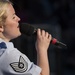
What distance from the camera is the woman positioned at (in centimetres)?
270

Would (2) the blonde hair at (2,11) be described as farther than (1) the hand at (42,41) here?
No

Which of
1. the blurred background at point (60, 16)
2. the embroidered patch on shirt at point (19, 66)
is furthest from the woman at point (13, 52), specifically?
the blurred background at point (60, 16)

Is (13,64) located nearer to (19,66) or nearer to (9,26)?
(19,66)

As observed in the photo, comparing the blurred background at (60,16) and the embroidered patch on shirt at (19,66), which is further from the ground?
the blurred background at (60,16)

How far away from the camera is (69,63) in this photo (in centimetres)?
785

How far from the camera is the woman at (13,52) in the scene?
2.70 meters

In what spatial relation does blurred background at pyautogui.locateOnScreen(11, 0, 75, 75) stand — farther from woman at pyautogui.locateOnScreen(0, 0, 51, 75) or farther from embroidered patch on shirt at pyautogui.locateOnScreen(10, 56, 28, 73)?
embroidered patch on shirt at pyautogui.locateOnScreen(10, 56, 28, 73)

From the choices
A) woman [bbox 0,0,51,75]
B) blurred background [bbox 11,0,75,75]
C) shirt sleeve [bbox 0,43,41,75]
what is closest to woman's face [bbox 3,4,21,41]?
woman [bbox 0,0,51,75]

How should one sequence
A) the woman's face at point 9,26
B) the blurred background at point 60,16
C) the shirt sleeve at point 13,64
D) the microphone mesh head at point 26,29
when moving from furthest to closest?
the blurred background at point 60,16, the microphone mesh head at point 26,29, the woman's face at point 9,26, the shirt sleeve at point 13,64

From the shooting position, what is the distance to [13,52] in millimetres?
2742

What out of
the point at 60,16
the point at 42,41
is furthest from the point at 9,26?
the point at 60,16

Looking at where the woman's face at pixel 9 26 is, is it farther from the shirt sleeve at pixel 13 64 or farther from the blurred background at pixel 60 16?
the blurred background at pixel 60 16

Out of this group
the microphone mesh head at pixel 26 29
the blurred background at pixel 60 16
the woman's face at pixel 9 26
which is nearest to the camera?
the woman's face at pixel 9 26

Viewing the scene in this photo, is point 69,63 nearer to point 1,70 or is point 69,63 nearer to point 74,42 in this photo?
point 74,42
